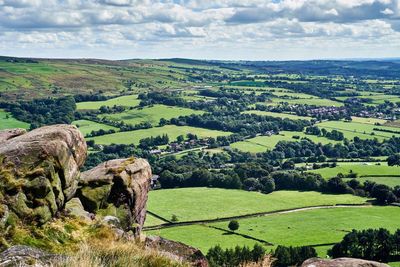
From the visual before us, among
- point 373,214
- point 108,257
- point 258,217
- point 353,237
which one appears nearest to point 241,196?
point 258,217

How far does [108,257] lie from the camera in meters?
16.1

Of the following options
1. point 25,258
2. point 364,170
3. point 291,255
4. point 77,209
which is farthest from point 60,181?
point 364,170

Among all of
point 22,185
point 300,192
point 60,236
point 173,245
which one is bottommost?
point 300,192

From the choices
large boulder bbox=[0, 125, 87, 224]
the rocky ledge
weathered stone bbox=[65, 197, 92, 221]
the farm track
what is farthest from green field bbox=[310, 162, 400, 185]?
large boulder bbox=[0, 125, 87, 224]

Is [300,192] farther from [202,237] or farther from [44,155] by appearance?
[44,155]

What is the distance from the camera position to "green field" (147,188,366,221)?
4855 inches

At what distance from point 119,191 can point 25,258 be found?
20726 millimetres

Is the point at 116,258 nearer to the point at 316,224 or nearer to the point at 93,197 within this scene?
the point at 93,197

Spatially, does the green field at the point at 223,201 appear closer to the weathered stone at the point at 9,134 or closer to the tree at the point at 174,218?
the tree at the point at 174,218

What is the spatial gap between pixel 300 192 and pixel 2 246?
446ft

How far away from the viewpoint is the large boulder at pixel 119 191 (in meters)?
33.2

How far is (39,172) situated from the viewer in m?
27.2

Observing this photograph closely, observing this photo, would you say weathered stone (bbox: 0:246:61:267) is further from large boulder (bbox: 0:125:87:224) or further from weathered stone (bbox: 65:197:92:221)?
weathered stone (bbox: 65:197:92:221)

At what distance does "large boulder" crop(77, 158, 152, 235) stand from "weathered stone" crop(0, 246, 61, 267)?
17.4 meters
